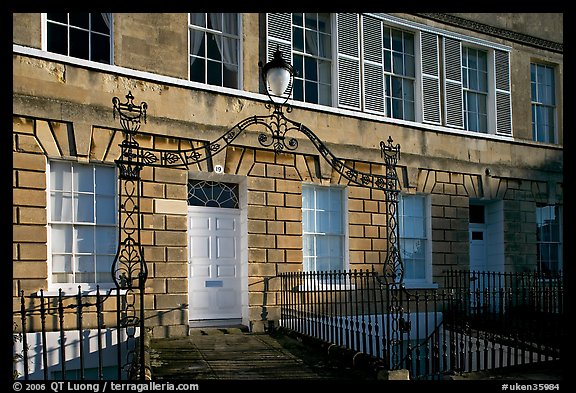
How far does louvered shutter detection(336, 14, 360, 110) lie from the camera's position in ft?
42.7

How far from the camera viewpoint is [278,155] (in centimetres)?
1220

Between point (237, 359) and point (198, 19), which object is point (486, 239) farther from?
point (198, 19)

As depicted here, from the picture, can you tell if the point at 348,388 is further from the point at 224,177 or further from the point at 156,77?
the point at 156,77

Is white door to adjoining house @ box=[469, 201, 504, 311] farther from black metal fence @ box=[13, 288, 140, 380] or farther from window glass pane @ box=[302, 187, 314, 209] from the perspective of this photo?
black metal fence @ box=[13, 288, 140, 380]

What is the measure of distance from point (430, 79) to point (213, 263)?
7.22m

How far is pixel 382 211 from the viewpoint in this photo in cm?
1340

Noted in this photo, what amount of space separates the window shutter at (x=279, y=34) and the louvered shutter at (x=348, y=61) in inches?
50.2

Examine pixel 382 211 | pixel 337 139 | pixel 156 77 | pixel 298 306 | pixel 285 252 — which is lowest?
pixel 298 306

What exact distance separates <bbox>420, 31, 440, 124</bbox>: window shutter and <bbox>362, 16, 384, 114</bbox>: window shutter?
4.19 feet

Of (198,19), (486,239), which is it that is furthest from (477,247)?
(198,19)

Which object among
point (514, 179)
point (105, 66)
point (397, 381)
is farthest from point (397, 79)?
point (397, 381)

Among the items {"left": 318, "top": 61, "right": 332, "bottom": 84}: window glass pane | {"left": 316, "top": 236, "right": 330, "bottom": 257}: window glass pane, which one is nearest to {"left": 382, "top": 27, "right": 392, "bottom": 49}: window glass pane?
{"left": 318, "top": 61, "right": 332, "bottom": 84}: window glass pane

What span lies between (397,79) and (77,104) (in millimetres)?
7735

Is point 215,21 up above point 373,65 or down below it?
above
